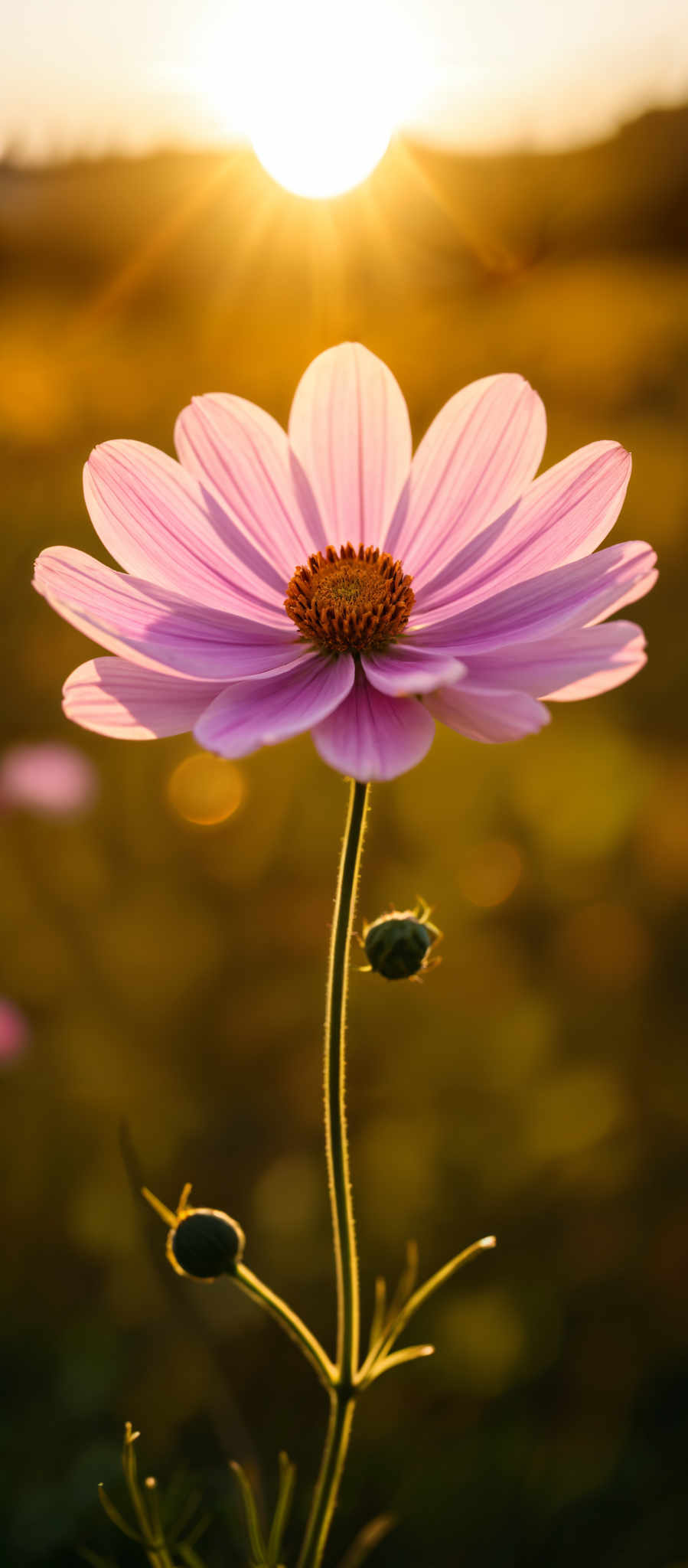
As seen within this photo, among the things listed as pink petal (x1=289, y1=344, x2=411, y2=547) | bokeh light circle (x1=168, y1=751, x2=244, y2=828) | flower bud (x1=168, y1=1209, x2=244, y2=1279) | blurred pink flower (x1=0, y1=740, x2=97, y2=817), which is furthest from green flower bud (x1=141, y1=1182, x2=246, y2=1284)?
bokeh light circle (x1=168, y1=751, x2=244, y2=828)

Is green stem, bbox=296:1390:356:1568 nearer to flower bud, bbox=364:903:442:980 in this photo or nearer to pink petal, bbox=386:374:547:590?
flower bud, bbox=364:903:442:980

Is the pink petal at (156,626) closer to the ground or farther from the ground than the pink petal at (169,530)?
closer to the ground

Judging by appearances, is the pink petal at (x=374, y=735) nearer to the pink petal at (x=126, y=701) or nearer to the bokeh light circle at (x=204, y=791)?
the pink petal at (x=126, y=701)

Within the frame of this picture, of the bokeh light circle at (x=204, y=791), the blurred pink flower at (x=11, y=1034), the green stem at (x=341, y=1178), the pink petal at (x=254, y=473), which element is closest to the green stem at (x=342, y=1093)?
the green stem at (x=341, y=1178)

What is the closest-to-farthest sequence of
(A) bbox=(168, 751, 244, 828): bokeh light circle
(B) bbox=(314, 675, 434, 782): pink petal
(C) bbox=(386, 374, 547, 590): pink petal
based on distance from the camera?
(B) bbox=(314, 675, 434, 782): pink petal, (C) bbox=(386, 374, 547, 590): pink petal, (A) bbox=(168, 751, 244, 828): bokeh light circle

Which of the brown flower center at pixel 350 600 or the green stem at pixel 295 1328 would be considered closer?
the green stem at pixel 295 1328

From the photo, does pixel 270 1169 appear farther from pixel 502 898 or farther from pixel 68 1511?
pixel 502 898
